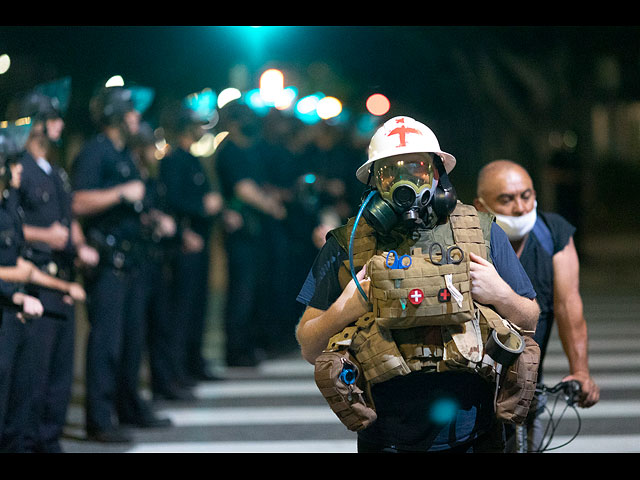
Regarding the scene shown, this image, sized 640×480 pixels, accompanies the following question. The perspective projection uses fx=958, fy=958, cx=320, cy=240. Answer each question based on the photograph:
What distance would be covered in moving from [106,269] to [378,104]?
27171 millimetres

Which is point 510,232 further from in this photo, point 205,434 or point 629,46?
point 629,46

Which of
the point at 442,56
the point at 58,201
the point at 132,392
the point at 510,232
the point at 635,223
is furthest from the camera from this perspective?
the point at 635,223

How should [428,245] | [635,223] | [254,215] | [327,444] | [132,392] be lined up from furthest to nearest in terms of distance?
[635,223] → [254,215] → [132,392] → [327,444] → [428,245]

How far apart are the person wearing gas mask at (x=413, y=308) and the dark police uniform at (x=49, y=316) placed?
2916 mm

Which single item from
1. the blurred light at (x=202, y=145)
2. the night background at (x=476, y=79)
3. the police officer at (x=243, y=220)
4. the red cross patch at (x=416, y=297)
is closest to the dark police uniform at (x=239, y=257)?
the police officer at (x=243, y=220)

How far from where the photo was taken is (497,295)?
337 centimetres

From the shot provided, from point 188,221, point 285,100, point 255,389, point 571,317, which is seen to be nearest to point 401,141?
point 571,317

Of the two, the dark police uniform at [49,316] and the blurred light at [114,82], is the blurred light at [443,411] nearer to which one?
the dark police uniform at [49,316]

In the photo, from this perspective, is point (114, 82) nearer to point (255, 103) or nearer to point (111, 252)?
point (111, 252)

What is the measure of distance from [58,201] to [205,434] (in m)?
2.11

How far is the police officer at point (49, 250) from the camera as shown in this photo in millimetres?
6039

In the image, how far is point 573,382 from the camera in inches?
185
